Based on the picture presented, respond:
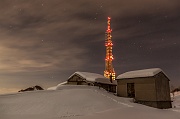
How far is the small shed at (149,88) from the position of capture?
30016mm

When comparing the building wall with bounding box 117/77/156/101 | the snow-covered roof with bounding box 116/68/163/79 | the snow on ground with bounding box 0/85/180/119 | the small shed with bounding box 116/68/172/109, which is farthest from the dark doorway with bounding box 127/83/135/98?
the snow on ground with bounding box 0/85/180/119

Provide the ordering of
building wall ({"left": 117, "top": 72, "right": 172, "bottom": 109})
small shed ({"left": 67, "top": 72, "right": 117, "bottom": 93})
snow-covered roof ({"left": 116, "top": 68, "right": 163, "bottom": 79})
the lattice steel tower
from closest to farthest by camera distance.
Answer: building wall ({"left": 117, "top": 72, "right": 172, "bottom": 109}) < snow-covered roof ({"left": 116, "top": 68, "right": 163, "bottom": 79}) < small shed ({"left": 67, "top": 72, "right": 117, "bottom": 93}) < the lattice steel tower

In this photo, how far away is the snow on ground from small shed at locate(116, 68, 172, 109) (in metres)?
6.83

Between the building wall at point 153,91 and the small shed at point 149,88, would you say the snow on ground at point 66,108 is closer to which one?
the building wall at point 153,91

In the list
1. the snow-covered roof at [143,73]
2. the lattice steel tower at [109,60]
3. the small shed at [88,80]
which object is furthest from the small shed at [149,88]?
the lattice steel tower at [109,60]

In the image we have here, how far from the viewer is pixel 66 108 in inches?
834

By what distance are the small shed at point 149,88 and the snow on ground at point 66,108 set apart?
6.83m

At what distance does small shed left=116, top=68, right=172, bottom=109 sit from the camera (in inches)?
1182

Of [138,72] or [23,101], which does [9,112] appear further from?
[138,72]

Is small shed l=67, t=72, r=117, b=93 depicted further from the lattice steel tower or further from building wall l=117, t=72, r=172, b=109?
the lattice steel tower

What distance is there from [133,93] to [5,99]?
19.6m

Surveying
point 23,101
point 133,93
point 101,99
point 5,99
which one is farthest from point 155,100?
point 5,99

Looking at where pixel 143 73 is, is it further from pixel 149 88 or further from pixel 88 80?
pixel 88 80

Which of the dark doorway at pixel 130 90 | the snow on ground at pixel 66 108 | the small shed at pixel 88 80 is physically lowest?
the snow on ground at pixel 66 108
